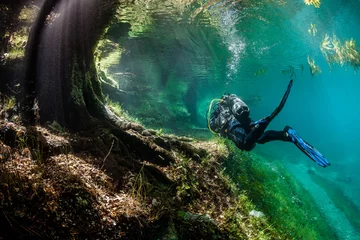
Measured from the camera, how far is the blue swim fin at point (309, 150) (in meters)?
5.86

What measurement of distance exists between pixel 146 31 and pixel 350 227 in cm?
2290

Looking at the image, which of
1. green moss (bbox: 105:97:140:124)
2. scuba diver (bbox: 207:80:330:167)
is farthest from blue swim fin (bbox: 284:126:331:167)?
green moss (bbox: 105:97:140:124)

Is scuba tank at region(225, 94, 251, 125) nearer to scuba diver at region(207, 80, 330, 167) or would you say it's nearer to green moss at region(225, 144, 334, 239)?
scuba diver at region(207, 80, 330, 167)

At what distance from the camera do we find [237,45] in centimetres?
2131

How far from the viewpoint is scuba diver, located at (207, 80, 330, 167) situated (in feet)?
20.3

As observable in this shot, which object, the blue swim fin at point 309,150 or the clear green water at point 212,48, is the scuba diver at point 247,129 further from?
the clear green water at point 212,48

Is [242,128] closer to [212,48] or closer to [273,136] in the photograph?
[273,136]

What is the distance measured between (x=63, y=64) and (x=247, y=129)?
6.12 m

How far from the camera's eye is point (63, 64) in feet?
14.6

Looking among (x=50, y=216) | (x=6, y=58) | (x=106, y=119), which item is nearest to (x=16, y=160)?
(x=50, y=216)

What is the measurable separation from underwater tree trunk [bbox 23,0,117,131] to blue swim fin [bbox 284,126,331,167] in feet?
18.0

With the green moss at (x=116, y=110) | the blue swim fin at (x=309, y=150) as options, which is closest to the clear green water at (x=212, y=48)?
the green moss at (x=116, y=110)

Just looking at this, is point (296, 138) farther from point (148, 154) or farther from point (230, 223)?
point (148, 154)

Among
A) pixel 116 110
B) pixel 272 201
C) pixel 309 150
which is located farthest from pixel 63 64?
pixel 272 201
